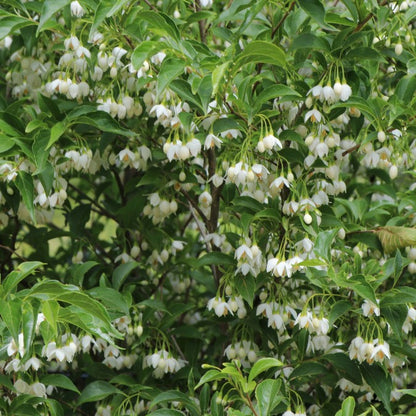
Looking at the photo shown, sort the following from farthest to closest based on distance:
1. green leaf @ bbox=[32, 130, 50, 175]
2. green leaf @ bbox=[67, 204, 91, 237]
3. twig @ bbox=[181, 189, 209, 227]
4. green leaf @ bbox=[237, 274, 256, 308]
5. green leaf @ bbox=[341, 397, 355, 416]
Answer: green leaf @ bbox=[67, 204, 91, 237] < twig @ bbox=[181, 189, 209, 227] < green leaf @ bbox=[237, 274, 256, 308] < green leaf @ bbox=[32, 130, 50, 175] < green leaf @ bbox=[341, 397, 355, 416]

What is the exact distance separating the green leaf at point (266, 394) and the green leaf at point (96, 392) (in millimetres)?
714

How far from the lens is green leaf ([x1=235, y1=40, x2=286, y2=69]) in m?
2.03

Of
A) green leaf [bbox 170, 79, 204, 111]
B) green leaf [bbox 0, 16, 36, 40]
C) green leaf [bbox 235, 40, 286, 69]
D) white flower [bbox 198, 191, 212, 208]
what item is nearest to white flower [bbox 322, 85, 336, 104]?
green leaf [bbox 235, 40, 286, 69]

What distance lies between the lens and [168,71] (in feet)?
6.73

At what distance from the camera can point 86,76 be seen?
2.88 meters

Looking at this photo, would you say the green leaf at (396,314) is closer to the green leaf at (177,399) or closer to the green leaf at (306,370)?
the green leaf at (306,370)

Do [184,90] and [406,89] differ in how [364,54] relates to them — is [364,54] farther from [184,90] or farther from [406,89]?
[184,90]

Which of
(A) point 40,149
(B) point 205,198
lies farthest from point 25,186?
(B) point 205,198

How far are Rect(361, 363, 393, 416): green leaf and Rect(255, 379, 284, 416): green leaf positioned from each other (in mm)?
510

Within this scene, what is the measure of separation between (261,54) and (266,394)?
3.29 ft

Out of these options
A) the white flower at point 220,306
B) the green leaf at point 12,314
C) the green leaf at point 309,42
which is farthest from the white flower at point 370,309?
the green leaf at point 12,314

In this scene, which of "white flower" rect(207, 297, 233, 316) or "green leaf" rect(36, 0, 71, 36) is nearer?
"green leaf" rect(36, 0, 71, 36)

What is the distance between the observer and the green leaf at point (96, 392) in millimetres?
2557

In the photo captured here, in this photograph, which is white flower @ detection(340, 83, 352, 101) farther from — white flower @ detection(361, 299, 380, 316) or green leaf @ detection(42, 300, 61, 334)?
green leaf @ detection(42, 300, 61, 334)
